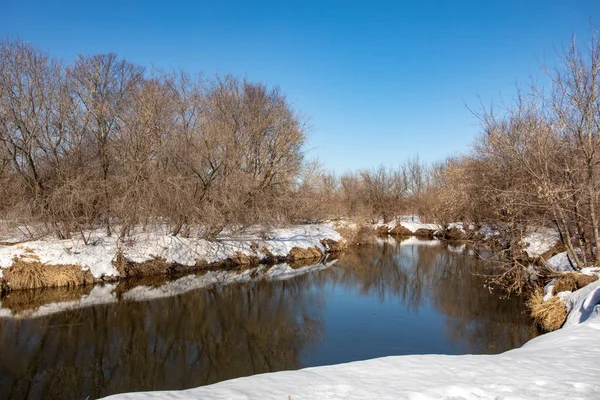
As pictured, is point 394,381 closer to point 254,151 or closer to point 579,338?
point 579,338

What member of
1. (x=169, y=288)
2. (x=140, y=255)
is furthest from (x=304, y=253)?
(x=169, y=288)

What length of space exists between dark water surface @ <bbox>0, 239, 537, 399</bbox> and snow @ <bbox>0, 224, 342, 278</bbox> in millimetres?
1773

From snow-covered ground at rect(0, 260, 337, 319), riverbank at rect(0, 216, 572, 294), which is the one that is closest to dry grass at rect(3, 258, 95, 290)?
riverbank at rect(0, 216, 572, 294)

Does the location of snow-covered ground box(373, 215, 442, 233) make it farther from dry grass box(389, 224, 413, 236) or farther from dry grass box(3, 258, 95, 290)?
dry grass box(3, 258, 95, 290)

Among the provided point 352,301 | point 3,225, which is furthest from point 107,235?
point 352,301

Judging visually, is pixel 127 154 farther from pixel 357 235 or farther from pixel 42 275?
pixel 357 235

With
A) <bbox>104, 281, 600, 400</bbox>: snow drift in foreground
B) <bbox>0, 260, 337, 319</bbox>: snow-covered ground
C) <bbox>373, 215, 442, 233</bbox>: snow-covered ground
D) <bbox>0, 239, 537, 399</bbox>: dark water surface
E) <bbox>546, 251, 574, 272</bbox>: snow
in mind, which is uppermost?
<bbox>373, 215, 442, 233</bbox>: snow-covered ground

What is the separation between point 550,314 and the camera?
31.3ft

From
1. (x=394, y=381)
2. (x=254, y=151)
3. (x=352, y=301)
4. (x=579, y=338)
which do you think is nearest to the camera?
(x=394, y=381)

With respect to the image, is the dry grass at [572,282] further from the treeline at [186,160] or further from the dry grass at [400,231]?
the dry grass at [400,231]

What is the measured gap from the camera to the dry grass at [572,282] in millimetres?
9672

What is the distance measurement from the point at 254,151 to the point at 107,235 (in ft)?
26.5

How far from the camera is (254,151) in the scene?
21.1 metres

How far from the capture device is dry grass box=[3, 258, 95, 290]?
44.3ft
